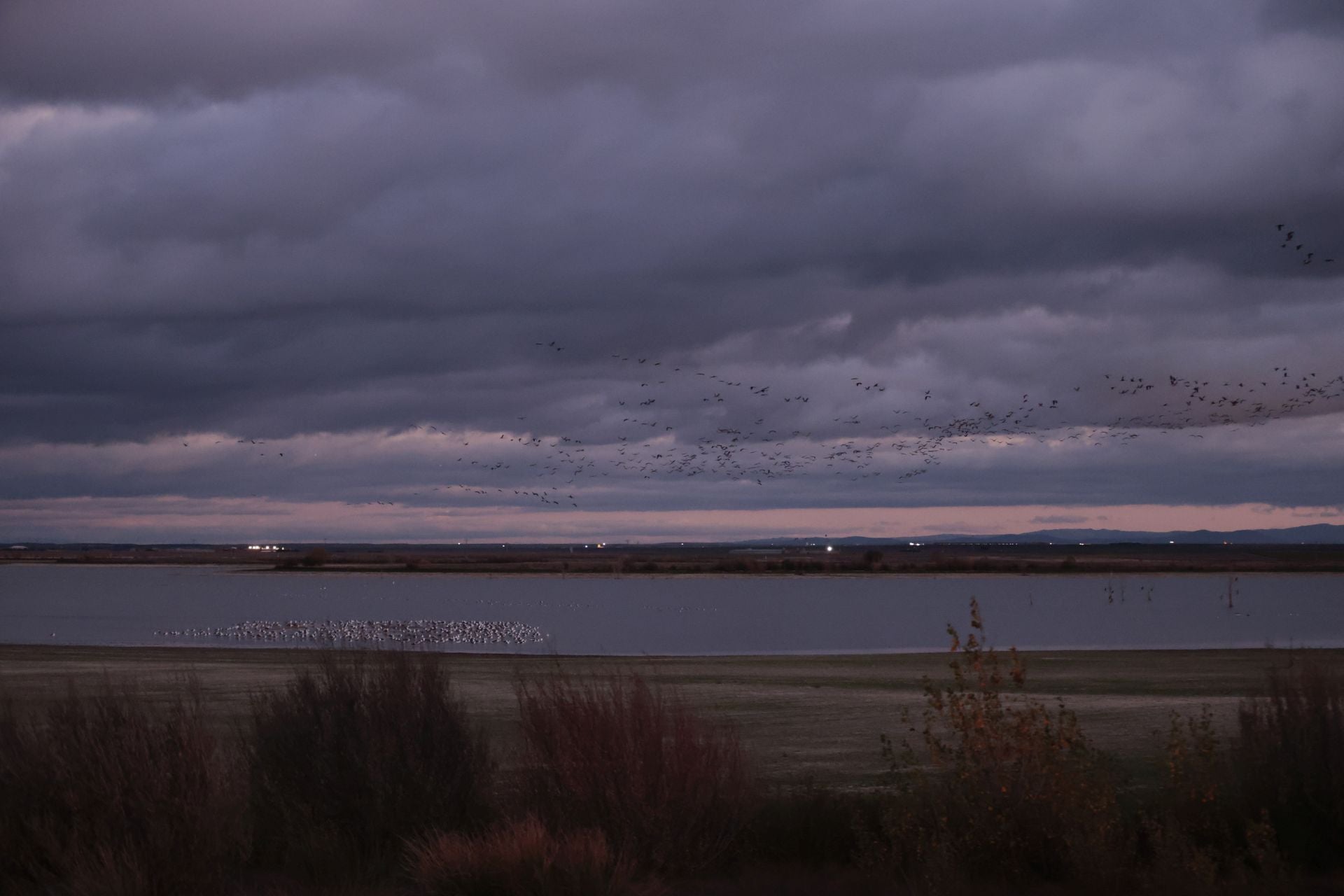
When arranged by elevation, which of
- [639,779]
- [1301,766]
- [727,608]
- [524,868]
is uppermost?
[639,779]

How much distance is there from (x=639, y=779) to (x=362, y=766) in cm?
257

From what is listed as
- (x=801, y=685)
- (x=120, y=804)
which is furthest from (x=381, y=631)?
(x=120, y=804)

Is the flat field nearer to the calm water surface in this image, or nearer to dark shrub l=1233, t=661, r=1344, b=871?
dark shrub l=1233, t=661, r=1344, b=871

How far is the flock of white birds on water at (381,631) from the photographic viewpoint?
206 feet

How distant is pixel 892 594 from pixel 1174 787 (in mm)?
124055

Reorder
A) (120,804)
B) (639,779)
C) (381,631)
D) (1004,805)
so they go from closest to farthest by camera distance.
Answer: (120,804), (1004,805), (639,779), (381,631)

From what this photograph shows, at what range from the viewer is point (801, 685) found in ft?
103

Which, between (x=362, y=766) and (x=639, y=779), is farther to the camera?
(x=362, y=766)

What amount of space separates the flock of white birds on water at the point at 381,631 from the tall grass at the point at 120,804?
45.9 meters

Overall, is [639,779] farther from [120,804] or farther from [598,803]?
[120,804]

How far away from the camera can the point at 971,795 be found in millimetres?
11773

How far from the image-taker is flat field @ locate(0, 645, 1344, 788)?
18.3 metres

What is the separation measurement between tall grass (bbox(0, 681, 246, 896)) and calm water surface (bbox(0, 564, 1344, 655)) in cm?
3571

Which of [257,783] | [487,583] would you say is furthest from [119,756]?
[487,583]
